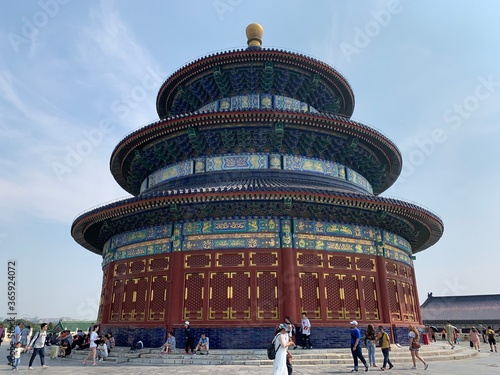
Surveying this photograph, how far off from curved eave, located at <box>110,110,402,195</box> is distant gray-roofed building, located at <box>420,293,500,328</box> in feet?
97.3

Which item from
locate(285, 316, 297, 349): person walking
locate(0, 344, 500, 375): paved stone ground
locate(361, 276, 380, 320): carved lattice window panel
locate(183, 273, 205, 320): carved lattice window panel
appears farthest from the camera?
locate(361, 276, 380, 320): carved lattice window panel

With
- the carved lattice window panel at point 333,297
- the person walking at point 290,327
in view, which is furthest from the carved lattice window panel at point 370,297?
the person walking at point 290,327

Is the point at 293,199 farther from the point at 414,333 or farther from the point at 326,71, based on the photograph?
the point at 326,71

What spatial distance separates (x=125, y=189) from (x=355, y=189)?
48.8ft

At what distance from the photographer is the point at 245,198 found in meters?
16.5

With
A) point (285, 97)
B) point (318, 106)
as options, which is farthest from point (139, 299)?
point (318, 106)

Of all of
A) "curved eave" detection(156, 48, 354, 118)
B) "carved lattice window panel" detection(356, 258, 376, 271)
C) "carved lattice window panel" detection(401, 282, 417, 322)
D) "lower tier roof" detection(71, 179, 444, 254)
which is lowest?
"carved lattice window panel" detection(401, 282, 417, 322)

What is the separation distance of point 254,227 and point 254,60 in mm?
10185

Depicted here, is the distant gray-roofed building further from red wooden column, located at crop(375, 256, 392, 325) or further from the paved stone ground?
the paved stone ground

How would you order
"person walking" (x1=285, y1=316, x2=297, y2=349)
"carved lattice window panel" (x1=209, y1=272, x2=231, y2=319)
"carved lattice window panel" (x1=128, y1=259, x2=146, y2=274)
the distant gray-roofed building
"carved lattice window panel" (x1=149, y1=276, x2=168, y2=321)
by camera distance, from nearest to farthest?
1. "person walking" (x1=285, y1=316, x2=297, y2=349)
2. "carved lattice window panel" (x1=209, y1=272, x2=231, y2=319)
3. "carved lattice window panel" (x1=149, y1=276, x2=168, y2=321)
4. "carved lattice window panel" (x1=128, y1=259, x2=146, y2=274)
5. the distant gray-roofed building

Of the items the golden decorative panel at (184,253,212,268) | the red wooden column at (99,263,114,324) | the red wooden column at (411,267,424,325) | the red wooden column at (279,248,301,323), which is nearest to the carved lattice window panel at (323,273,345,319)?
the red wooden column at (279,248,301,323)

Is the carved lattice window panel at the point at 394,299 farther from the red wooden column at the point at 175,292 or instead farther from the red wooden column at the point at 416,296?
the red wooden column at the point at 175,292

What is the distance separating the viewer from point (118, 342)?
18.0 m

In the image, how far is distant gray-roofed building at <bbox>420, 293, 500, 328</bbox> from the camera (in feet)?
141
